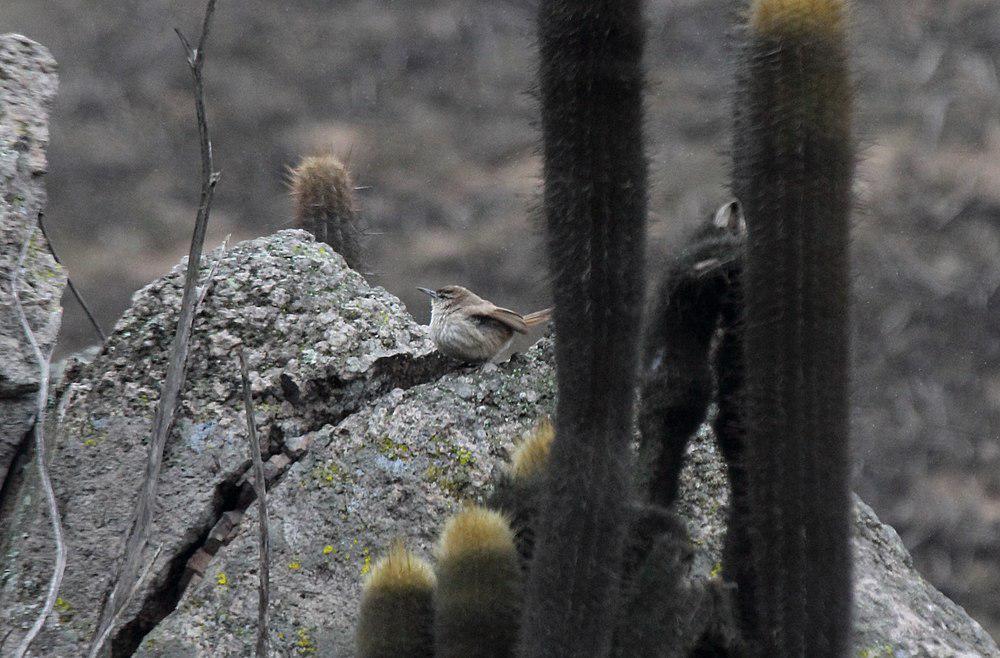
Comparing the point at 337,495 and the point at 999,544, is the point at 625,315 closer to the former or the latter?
the point at 337,495

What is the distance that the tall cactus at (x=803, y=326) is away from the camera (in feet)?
5.30

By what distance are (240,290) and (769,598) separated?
1.19m

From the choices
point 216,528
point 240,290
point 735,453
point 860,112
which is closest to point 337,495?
point 216,528

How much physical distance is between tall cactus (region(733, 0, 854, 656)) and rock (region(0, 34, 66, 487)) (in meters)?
1.28

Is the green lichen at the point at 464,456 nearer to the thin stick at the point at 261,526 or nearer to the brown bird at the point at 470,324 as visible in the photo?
the brown bird at the point at 470,324

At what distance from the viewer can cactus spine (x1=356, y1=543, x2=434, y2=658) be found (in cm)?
174

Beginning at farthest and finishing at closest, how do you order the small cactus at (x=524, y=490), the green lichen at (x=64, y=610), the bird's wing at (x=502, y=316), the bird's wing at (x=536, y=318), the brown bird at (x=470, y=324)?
the bird's wing at (x=536, y=318) → the bird's wing at (x=502, y=316) → the brown bird at (x=470, y=324) → the green lichen at (x=64, y=610) → the small cactus at (x=524, y=490)

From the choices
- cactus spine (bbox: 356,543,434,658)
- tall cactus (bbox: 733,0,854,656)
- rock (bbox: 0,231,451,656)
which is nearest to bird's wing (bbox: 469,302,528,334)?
rock (bbox: 0,231,451,656)

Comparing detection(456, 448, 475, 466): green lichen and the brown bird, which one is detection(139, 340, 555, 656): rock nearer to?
detection(456, 448, 475, 466): green lichen

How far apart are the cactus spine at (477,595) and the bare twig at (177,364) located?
41cm

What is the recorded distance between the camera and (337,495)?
209cm

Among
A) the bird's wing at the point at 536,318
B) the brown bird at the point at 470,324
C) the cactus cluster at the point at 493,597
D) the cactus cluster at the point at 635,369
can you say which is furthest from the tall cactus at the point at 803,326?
the bird's wing at the point at 536,318

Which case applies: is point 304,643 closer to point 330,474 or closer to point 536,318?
point 330,474

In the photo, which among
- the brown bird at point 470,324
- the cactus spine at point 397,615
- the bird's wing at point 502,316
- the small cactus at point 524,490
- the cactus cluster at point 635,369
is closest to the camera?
the cactus cluster at point 635,369
